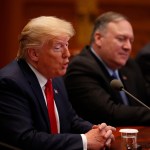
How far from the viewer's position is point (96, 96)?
3.27 m

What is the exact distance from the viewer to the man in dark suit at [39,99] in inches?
92.0

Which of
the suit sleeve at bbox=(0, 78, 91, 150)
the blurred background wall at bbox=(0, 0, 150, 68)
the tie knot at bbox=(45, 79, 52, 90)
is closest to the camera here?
the suit sleeve at bbox=(0, 78, 91, 150)

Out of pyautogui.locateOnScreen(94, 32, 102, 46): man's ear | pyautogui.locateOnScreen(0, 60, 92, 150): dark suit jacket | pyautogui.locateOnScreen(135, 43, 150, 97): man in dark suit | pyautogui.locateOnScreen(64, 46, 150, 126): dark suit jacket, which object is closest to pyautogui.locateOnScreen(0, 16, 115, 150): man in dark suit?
pyautogui.locateOnScreen(0, 60, 92, 150): dark suit jacket

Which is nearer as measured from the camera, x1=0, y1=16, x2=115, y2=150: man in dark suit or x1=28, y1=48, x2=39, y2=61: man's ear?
x1=0, y1=16, x2=115, y2=150: man in dark suit

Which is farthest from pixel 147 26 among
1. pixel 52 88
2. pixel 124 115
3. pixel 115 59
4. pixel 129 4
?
pixel 52 88

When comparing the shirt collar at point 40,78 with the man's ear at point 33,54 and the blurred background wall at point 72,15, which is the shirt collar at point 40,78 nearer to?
the man's ear at point 33,54

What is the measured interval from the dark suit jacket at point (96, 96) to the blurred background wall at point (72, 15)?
1932mm

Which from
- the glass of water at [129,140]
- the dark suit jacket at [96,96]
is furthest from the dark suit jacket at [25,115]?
the dark suit jacket at [96,96]

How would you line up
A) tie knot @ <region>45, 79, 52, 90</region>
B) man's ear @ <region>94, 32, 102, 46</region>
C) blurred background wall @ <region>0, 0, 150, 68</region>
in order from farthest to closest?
blurred background wall @ <region>0, 0, 150, 68</region>, man's ear @ <region>94, 32, 102, 46</region>, tie knot @ <region>45, 79, 52, 90</region>

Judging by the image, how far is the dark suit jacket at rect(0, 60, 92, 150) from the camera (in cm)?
232

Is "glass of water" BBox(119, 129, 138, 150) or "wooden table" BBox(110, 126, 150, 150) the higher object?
"glass of water" BBox(119, 129, 138, 150)

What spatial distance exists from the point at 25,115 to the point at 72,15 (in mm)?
3995

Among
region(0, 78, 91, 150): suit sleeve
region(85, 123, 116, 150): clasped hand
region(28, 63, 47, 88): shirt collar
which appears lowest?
region(85, 123, 116, 150): clasped hand

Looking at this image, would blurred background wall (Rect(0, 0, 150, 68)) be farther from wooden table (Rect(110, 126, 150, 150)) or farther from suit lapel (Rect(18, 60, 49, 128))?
suit lapel (Rect(18, 60, 49, 128))
